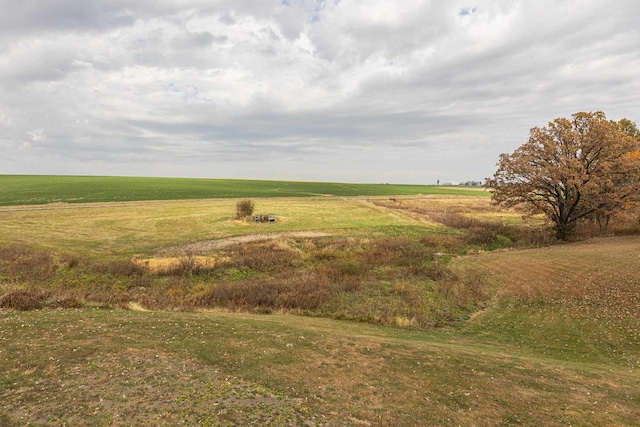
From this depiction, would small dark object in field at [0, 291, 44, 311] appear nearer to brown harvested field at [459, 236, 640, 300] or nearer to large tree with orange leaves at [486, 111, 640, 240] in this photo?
brown harvested field at [459, 236, 640, 300]

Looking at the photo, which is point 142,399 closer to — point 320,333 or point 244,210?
point 320,333

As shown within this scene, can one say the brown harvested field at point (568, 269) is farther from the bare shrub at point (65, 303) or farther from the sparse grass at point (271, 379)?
the bare shrub at point (65, 303)

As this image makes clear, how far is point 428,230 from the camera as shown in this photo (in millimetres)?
52219

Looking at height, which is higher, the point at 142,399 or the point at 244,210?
the point at 244,210

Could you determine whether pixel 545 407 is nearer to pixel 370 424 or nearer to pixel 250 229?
pixel 370 424

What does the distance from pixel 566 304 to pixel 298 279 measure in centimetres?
1811

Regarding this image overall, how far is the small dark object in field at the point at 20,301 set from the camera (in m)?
17.1

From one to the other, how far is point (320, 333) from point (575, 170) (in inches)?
1467

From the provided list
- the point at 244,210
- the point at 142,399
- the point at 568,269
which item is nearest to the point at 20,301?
the point at 142,399

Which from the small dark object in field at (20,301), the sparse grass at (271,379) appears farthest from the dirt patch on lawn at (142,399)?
the small dark object in field at (20,301)

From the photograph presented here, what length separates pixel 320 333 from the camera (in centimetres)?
1547

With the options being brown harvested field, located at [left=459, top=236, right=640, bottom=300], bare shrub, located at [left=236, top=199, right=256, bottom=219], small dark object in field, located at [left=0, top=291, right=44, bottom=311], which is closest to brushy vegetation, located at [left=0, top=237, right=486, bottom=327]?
small dark object in field, located at [left=0, top=291, right=44, bottom=311]

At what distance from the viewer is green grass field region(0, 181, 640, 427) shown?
29.3ft

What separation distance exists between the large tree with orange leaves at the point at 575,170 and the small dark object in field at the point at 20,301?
45.7m
